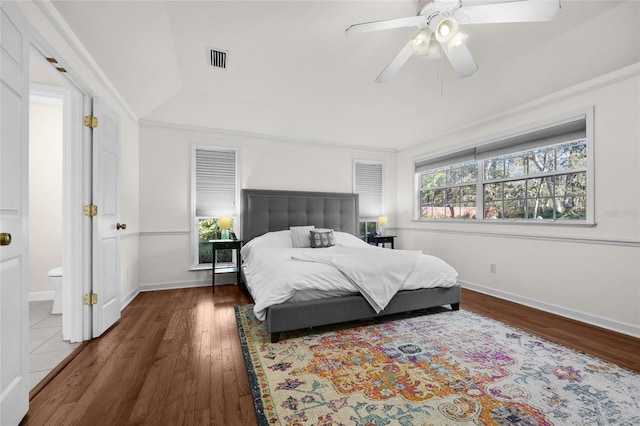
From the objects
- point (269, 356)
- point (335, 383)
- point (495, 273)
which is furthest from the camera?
point (495, 273)

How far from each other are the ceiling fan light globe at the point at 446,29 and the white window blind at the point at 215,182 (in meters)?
3.54

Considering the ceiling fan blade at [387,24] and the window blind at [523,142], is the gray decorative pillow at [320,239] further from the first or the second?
the ceiling fan blade at [387,24]

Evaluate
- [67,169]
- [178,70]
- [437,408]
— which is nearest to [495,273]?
[437,408]

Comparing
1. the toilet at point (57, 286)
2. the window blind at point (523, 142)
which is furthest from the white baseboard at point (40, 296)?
the window blind at point (523, 142)

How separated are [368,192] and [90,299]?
449 cm

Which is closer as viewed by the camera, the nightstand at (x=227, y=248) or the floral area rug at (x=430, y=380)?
the floral area rug at (x=430, y=380)

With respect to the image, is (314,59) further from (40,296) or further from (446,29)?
(40,296)

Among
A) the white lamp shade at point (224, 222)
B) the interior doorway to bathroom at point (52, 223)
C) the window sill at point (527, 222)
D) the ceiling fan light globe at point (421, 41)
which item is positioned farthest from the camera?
the white lamp shade at point (224, 222)

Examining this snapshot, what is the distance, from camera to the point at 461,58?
204 centimetres

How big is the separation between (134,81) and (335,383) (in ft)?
11.5

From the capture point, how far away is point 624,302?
2.63 metres

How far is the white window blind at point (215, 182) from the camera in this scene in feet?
14.4

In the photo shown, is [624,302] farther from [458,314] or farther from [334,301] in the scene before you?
[334,301]

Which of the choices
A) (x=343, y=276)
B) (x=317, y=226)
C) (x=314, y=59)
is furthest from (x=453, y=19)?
(x=317, y=226)
